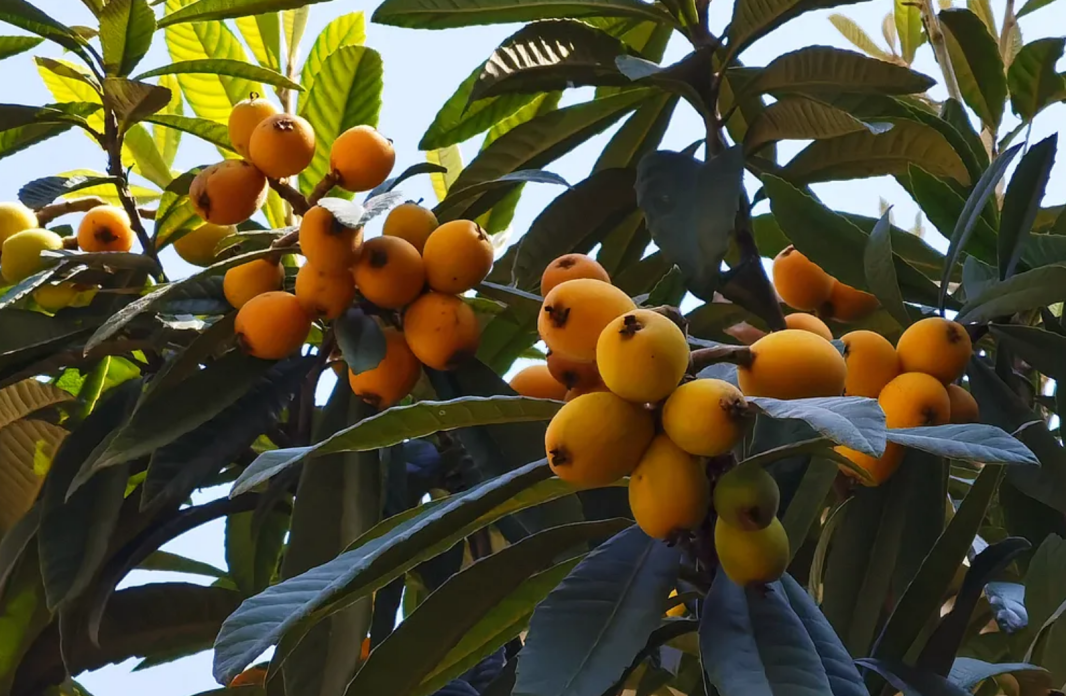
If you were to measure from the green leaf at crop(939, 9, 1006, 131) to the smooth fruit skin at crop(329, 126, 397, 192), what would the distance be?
1.88ft

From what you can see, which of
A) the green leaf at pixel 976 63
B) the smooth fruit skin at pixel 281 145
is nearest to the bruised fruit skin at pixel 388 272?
the smooth fruit skin at pixel 281 145

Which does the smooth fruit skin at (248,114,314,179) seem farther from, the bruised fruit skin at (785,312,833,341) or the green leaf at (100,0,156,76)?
the bruised fruit skin at (785,312,833,341)

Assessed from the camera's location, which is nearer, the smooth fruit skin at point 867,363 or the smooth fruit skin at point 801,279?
the smooth fruit skin at point 867,363

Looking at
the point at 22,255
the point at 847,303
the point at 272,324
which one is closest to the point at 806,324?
the point at 847,303

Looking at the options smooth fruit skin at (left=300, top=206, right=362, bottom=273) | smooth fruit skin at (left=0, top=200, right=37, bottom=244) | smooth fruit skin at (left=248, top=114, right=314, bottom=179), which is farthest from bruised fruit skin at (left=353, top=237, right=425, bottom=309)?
smooth fruit skin at (left=0, top=200, right=37, bottom=244)

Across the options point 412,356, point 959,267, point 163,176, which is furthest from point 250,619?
point 163,176

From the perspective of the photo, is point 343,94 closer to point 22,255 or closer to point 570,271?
point 22,255

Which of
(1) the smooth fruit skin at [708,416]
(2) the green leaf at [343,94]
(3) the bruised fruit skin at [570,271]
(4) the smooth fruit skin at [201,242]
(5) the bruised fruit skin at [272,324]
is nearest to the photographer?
(1) the smooth fruit skin at [708,416]

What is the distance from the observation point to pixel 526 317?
1071mm

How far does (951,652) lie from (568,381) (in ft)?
1.00

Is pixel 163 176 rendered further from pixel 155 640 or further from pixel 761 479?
pixel 761 479

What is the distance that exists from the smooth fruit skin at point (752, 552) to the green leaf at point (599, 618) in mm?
47

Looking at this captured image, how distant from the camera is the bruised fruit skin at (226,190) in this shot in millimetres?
918

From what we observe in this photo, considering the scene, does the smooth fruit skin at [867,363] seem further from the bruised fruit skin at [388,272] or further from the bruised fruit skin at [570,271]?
the bruised fruit skin at [388,272]
